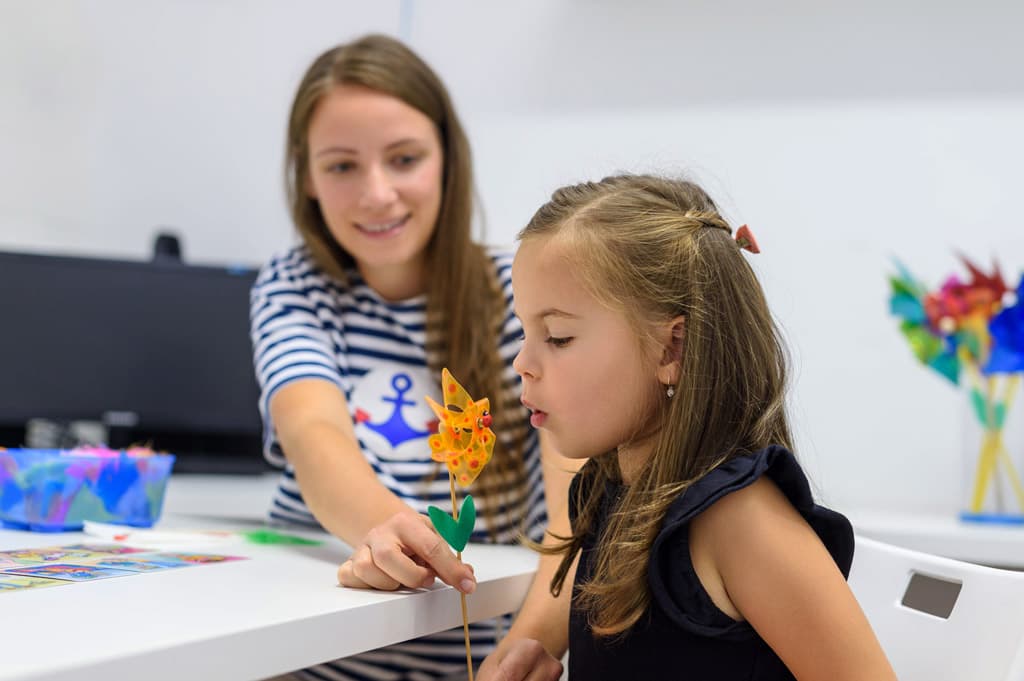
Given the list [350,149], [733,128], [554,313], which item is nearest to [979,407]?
[733,128]

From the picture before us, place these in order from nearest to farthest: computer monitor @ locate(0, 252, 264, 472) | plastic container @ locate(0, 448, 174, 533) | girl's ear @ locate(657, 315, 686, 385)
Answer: girl's ear @ locate(657, 315, 686, 385) < plastic container @ locate(0, 448, 174, 533) < computer monitor @ locate(0, 252, 264, 472)

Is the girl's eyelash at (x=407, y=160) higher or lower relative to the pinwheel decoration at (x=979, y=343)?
lower

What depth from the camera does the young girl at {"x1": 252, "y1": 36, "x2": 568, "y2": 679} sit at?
1.21 m

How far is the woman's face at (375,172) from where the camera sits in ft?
4.13

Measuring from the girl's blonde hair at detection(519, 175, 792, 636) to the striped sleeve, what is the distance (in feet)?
1.45

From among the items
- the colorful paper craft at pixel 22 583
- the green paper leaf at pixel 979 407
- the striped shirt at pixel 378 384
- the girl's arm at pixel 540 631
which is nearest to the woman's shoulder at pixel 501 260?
the striped shirt at pixel 378 384

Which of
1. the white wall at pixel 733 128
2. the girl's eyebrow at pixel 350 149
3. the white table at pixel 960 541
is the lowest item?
the white table at pixel 960 541

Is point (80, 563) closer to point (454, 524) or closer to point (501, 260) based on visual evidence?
point (454, 524)

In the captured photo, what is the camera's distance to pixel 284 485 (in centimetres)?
128

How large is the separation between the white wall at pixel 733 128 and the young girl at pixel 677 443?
101 centimetres

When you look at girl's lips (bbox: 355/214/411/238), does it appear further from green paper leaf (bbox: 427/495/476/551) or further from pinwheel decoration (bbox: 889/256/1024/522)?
pinwheel decoration (bbox: 889/256/1024/522)

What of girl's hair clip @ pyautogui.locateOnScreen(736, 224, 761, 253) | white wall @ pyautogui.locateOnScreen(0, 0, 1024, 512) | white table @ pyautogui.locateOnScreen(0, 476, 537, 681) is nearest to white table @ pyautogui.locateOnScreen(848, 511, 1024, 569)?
white wall @ pyautogui.locateOnScreen(0, 0, 1024, 512)

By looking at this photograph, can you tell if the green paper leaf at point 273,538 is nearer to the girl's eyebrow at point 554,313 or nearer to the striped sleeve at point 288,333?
the striped sleeve at point 288,333

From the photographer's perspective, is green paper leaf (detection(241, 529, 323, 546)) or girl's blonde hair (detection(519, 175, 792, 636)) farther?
green paper leaf (detection(241, 529, 323, 546))
